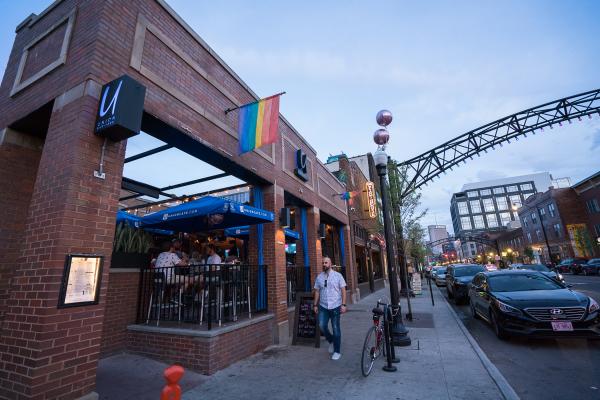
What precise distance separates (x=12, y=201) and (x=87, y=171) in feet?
7.42

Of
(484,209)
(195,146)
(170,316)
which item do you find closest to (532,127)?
(195,146)

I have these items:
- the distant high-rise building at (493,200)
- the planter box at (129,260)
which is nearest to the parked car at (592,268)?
the planter box at (129,260)

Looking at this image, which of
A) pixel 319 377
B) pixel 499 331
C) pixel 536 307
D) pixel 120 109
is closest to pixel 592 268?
pixel 499 331

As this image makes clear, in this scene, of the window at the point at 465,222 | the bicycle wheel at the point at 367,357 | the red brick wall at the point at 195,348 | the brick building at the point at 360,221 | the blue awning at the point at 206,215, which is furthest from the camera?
the window at the point at 465,222

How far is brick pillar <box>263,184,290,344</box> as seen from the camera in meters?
7.22

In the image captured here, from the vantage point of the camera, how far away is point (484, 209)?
10788cm

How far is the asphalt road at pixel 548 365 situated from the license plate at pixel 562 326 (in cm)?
46

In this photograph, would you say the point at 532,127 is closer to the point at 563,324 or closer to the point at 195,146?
the point at 563,324

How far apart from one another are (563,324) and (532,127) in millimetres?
17255

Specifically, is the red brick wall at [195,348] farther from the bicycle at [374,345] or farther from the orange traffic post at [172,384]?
the orange traffic post at [172,384]

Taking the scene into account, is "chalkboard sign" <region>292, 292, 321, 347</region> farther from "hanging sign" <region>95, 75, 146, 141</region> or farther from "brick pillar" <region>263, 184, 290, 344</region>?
"hanging sign" <region>95, 75, 146, 141</region>

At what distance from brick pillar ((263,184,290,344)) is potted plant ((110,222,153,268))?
2856 millimetres

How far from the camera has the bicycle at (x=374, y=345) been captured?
15.1 ft

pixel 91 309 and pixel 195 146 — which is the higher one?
pixel 195 146
